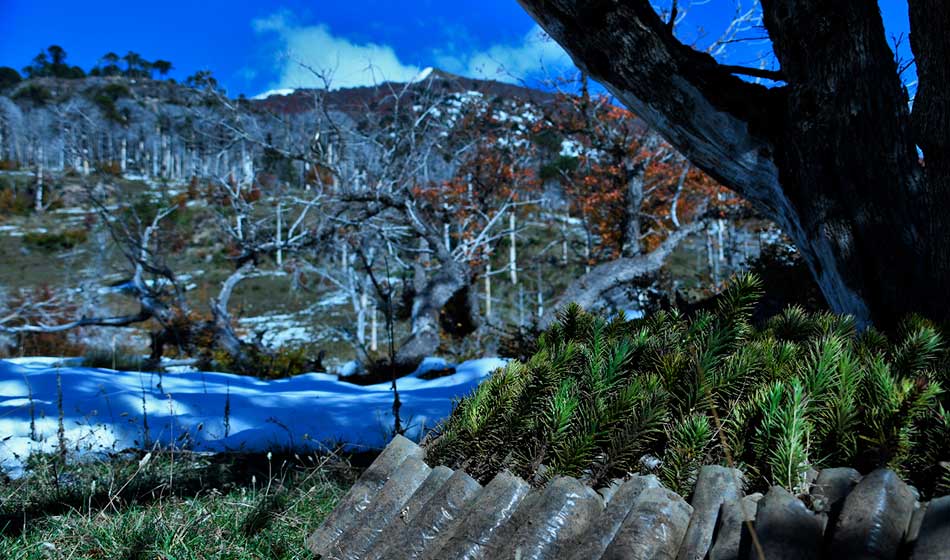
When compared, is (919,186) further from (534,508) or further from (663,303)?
(663,303)

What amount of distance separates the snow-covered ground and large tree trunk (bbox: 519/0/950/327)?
2185mm

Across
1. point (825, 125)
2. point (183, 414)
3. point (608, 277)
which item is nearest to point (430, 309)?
point (608, 277)

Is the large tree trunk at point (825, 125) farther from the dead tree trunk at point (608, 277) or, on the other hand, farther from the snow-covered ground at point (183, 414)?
the dead tree trunk at point (608, 277)

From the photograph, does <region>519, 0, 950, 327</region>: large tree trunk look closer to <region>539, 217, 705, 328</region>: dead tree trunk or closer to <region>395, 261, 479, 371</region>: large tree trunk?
<region>539, 217, 705, 328</region>: dead tree trunk

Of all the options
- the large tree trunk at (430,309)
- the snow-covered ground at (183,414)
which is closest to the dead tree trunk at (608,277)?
the large tree trunk at (430,309)

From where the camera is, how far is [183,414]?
4574 mm

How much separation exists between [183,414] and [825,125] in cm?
467

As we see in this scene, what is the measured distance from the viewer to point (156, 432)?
4.14 m

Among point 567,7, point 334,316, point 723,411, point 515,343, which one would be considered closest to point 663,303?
point 515,343

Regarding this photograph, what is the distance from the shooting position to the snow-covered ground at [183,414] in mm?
3791

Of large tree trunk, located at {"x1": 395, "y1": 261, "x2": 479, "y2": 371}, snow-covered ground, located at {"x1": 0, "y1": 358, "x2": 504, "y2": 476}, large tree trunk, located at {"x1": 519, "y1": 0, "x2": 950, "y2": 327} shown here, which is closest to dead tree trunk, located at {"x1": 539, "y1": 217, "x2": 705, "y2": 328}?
large tree trunk, located at {"x1": 395, "y1": 261, "x2": 479, "y2": 371}

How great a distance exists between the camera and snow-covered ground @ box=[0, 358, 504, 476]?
379 centimetres

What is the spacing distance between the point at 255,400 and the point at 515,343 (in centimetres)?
386

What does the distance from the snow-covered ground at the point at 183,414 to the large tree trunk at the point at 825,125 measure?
86.0 inches
